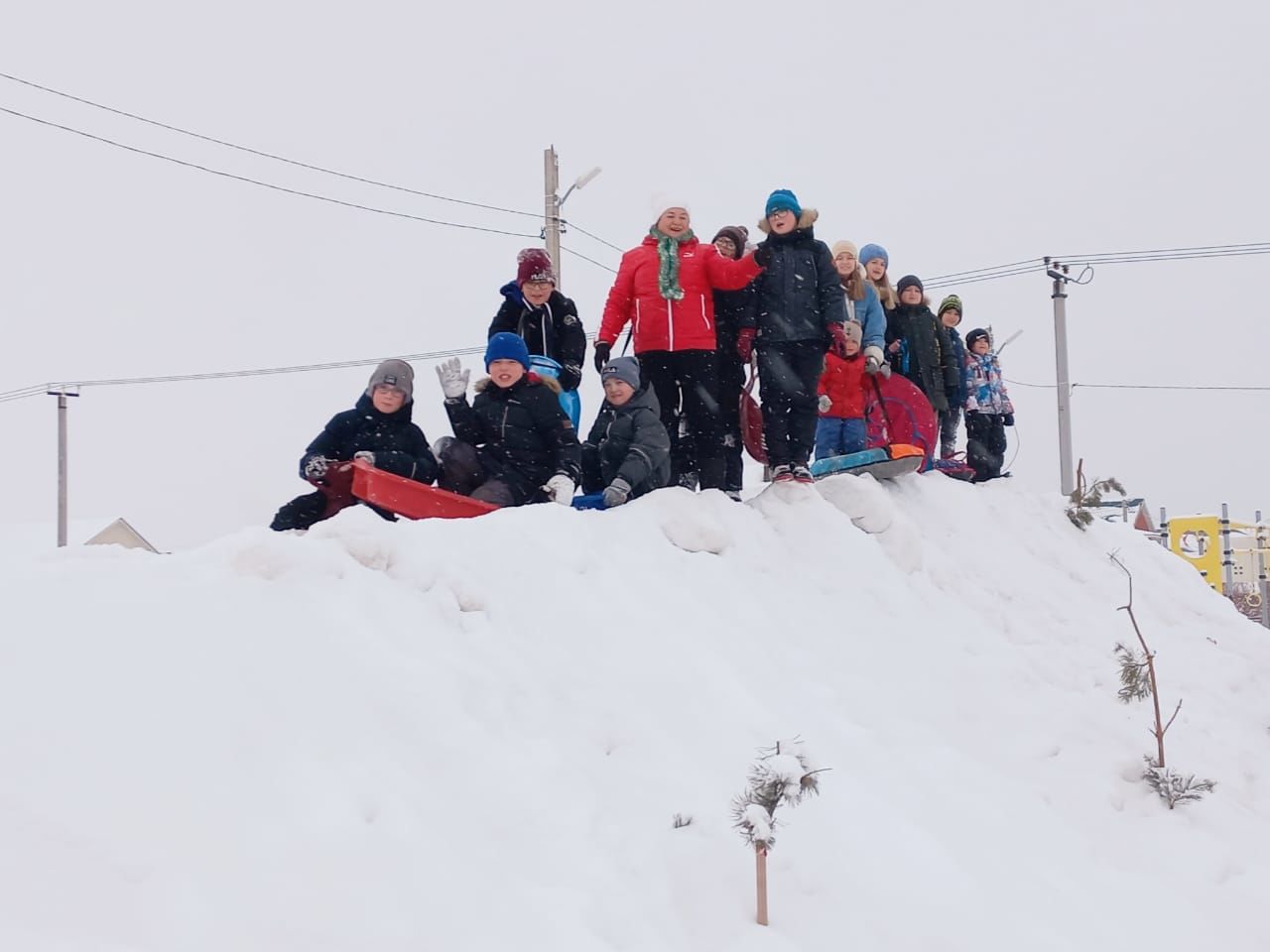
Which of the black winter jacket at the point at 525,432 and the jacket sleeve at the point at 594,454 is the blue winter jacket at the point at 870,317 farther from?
the black winter jacket at the point at 525,432

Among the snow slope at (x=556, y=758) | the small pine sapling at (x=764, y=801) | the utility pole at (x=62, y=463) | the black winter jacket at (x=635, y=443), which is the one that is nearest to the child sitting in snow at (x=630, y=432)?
the black winter jacket at (x=635, y=443)

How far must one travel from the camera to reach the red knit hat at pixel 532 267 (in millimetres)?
6617

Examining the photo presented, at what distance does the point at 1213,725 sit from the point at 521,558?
3826mm

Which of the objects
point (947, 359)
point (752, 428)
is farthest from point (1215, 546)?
point (752, 428)

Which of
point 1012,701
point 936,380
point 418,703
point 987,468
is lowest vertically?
point 1012,701

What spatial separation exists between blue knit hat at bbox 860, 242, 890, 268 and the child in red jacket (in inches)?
36.0

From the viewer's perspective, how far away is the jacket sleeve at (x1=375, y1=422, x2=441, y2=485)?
5555 mm

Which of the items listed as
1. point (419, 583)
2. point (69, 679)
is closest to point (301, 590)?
point (419, 583)

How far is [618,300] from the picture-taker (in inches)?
252

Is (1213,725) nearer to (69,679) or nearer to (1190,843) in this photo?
(1190,843)

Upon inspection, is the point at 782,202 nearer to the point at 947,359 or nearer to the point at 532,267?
the point at 532,267

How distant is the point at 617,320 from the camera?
6.43 meters

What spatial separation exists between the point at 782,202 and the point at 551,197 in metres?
9.67

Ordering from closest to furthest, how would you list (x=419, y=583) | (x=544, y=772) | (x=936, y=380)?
(x=544, y=772) → (x=419, y=583) → (x=936, y=380)
